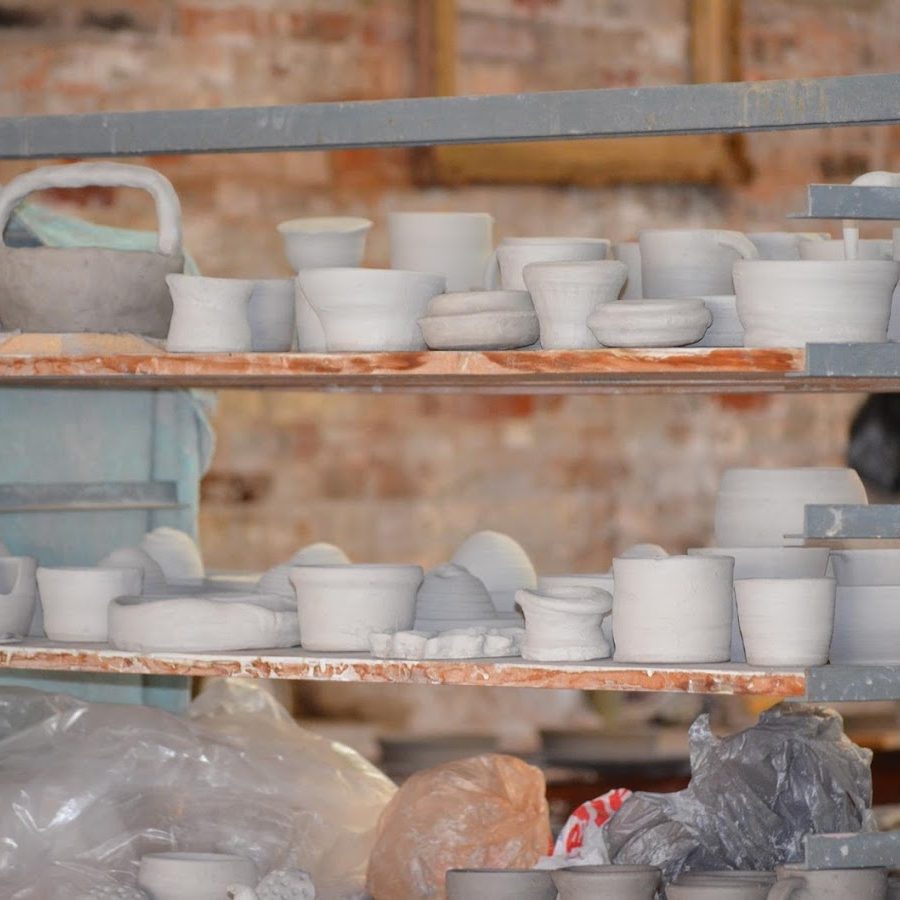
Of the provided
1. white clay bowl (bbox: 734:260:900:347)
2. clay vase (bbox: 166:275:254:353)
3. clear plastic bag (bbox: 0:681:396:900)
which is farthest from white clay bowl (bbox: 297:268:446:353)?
clear plastic bag (bbox: 0:681:396:900)

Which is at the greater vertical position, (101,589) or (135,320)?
(135,320)

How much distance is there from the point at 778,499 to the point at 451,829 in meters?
0.85

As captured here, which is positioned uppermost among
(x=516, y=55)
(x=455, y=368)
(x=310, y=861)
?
(x=516, y=55)

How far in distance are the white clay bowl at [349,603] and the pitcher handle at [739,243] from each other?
779mm

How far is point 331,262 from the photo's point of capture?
3512 mm

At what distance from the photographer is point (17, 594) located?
346cm

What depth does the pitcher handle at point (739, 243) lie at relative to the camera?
3125 millimetres

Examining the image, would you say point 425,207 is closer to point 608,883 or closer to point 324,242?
point 324,242

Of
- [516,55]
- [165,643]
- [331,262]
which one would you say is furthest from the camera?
[516,55]

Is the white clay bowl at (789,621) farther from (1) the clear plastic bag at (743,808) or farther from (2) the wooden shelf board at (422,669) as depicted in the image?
(1) the clear plastic bag at (743,808)

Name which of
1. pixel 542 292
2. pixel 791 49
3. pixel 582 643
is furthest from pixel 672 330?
pixel 791 49

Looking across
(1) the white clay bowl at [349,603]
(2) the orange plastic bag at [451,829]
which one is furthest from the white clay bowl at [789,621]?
(2) the orange plastic bag at [451,829]

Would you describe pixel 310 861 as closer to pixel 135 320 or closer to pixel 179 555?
pixel 179 555

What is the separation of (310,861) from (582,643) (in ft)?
2.75
